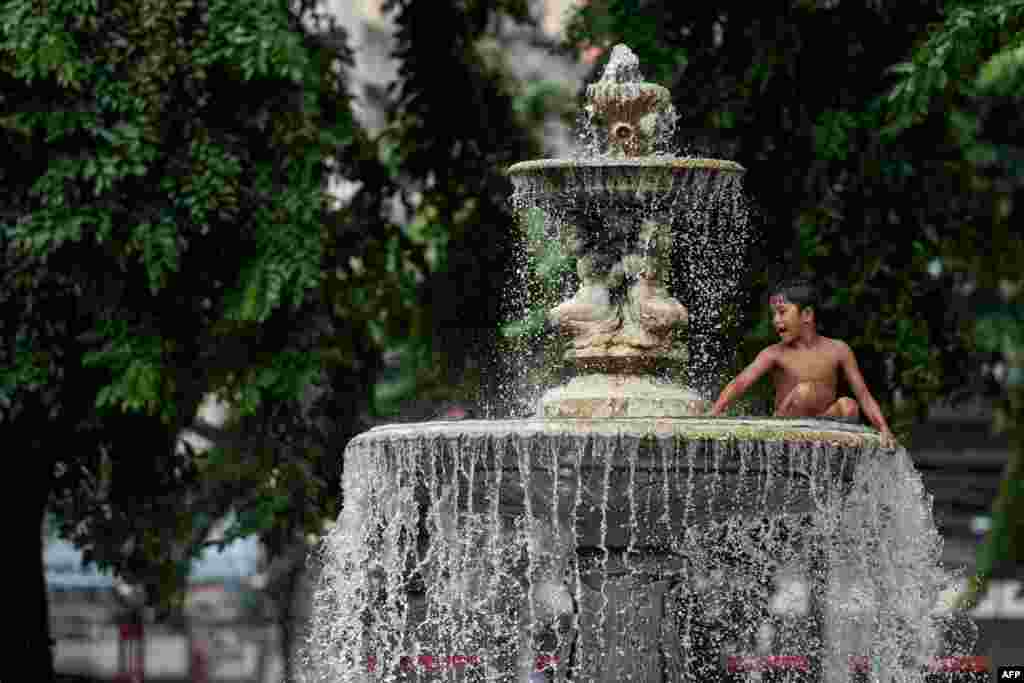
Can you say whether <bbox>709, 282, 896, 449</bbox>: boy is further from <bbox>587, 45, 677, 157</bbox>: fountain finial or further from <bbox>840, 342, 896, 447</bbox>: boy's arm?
<bbox>587, 45, 677, 157</bbox>: fountain finial

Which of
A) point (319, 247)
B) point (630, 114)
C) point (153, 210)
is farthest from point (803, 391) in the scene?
point (153, 210)

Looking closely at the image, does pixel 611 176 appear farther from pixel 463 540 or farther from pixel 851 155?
pixel 851 155

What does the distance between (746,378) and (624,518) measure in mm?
1570

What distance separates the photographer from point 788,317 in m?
12.3

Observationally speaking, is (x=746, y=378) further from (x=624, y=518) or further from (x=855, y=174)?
(x=855, y=174)

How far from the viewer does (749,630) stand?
485 inches

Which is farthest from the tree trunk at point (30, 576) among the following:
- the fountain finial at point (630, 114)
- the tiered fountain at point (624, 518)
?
the fountain finial at point (630, 114)

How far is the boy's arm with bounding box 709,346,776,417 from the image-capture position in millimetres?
12228

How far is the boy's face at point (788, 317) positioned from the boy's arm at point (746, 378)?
0.12 metres

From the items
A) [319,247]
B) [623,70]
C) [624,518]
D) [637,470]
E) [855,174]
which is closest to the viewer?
[637,470]

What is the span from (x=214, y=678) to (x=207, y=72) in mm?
23106

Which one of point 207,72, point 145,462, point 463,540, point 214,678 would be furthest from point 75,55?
point 214,678

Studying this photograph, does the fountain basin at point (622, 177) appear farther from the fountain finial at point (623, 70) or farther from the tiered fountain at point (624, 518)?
the fountain finial at point (623, 70)

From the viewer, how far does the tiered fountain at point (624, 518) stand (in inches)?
426
